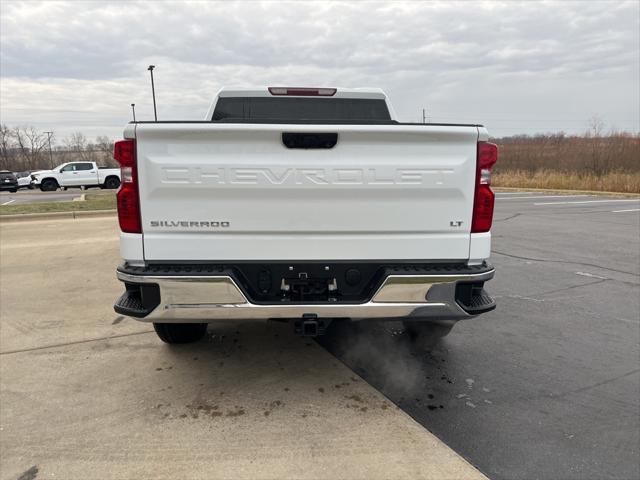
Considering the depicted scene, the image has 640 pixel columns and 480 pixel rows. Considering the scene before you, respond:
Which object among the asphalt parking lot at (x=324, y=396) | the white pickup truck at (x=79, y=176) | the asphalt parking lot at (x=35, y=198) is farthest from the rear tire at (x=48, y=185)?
the asphalt parking lot at (x=324, y=396)

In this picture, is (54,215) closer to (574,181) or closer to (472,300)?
(472,300)

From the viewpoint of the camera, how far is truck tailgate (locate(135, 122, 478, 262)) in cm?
262

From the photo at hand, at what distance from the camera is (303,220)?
Answer: 108 inches

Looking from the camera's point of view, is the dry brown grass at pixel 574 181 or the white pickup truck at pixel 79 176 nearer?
the dry brown grass at pixel 574 181

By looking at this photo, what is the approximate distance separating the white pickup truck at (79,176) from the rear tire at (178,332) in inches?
1086

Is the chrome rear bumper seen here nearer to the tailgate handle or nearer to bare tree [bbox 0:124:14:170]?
the tailgate handle

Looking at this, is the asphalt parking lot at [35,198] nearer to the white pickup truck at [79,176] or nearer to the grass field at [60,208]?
the white pickup truck at [79,176]

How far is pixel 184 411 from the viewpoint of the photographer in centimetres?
Answer: 297

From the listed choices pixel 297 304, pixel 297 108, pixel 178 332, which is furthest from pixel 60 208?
pixel 297 304

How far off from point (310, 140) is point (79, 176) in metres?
30.5

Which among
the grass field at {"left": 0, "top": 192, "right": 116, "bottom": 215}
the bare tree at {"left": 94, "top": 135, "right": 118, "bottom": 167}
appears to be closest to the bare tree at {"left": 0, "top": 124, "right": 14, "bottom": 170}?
the bare tree at {"left": 94, "top": 135, "right": 118, "bottom": 167}

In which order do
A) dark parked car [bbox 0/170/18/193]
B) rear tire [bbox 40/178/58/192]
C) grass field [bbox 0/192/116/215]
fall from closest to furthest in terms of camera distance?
grass field [bbox 0/192/116/215] < rear tire [bbox 40/178/58/192] < dark parked car [bbox 0/170/18/193]

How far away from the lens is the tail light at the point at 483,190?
2766 millimetres

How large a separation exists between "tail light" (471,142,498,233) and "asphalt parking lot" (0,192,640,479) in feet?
4.05
